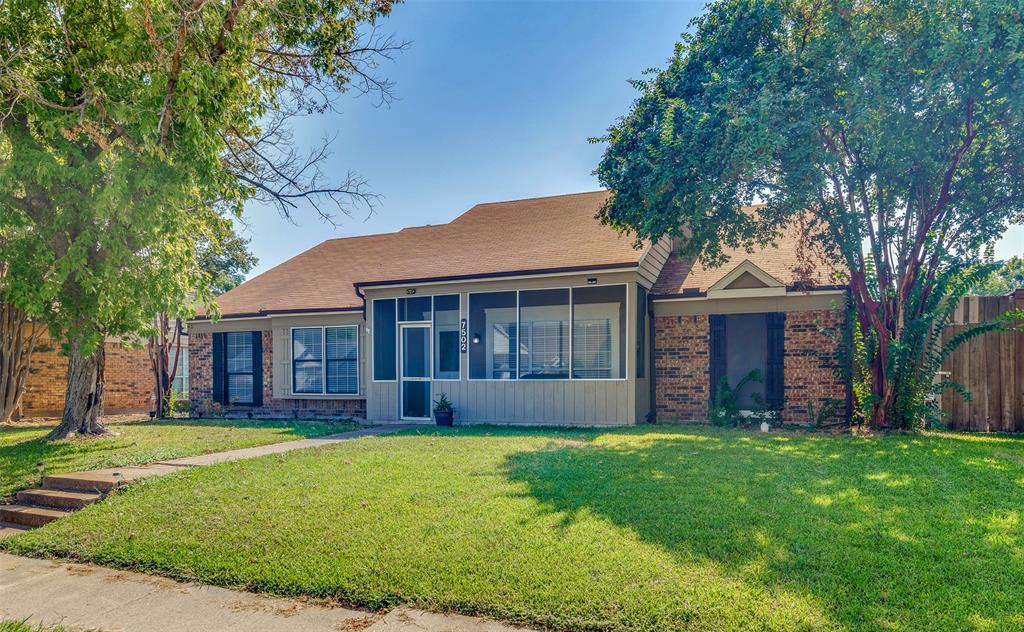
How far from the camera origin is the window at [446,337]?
13.9 meters

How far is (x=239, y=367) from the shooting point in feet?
56.5

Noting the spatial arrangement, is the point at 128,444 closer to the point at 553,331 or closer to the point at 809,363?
the point at 553,331

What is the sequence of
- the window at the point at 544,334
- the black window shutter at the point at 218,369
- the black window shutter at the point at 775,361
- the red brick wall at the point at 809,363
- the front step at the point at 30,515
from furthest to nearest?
the black window shutter at the point at 218,369
the window at the point at 544,334
the black window shutter at the point at 775,361
the red brick wall at the point at 809,363
the front step at the point at 30,515

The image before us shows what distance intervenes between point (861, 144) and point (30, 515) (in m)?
11.7

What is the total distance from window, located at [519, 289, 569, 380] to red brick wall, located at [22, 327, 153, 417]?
1124 cm

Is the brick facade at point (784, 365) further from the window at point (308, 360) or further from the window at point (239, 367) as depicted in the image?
the window at point (239, 367)

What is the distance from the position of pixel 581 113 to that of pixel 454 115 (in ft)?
9.66

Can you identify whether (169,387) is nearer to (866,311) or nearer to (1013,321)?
(866,311)

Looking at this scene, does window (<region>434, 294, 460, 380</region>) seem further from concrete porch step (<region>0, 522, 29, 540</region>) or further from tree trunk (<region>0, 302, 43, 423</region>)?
tree trunk (<region>0, 302, 43, 423</region>)

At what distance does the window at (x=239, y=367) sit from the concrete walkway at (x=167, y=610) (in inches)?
490

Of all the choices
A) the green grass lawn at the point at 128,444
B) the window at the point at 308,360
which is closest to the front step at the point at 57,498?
the green grass lawn at the point at 128,444

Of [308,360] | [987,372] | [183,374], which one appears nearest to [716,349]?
[987,372]

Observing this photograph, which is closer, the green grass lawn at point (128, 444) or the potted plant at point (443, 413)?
the green grass lawn at point (128, 444)

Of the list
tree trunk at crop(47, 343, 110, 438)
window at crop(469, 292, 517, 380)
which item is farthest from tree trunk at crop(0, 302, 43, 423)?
window at crop(469, 292, 517, 380)
